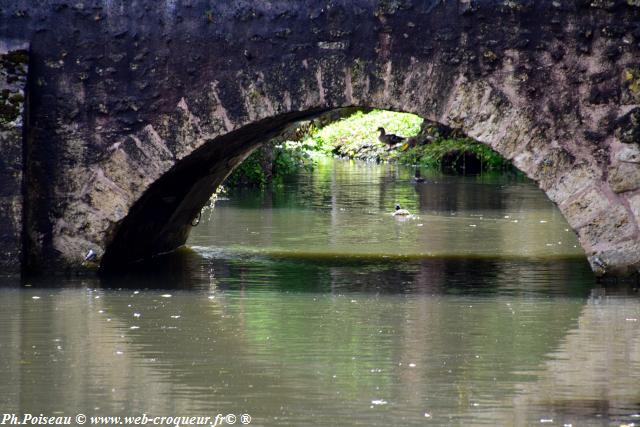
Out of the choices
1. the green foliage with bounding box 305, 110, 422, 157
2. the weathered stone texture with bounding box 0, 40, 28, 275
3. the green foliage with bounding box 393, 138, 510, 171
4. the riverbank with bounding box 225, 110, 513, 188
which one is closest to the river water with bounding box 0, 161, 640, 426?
the weathered stone texture with bounding box 0, 40, 28, 275

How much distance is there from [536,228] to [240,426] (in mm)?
8399

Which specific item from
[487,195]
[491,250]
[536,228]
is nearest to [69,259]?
[491,250]

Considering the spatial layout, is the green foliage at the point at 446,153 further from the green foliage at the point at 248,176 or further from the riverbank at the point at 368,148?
the green foliage at the point at 248,176

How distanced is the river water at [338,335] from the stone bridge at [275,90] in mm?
556

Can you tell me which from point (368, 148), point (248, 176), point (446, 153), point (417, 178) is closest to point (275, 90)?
point (248, 176)

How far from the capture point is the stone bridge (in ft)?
29.9

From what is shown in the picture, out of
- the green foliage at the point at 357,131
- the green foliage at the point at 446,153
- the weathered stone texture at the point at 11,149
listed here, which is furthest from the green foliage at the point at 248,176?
the green foliage at the point at 357,131

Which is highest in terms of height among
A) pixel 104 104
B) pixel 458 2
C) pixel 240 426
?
pixel 458 2

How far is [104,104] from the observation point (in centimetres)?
981

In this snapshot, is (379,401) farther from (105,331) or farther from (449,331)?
(105,331)

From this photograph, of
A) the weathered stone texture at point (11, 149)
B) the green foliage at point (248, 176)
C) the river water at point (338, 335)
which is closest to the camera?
the river water at point (338, 335)

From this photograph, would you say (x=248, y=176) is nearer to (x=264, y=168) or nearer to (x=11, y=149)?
(x=264, y=168)

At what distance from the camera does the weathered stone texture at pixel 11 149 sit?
9.63 metres

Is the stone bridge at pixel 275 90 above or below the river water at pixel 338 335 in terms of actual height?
above
